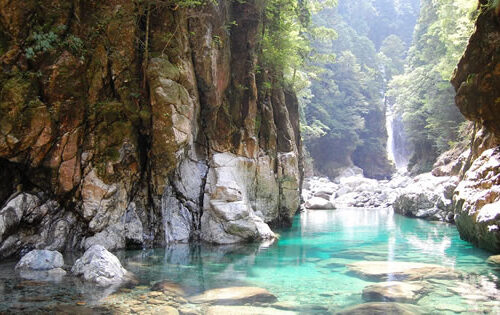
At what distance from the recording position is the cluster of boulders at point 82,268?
21.3ft

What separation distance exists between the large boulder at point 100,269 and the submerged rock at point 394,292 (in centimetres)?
430

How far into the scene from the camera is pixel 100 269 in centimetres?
664

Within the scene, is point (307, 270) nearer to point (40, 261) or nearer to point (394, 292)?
point (394, 292)

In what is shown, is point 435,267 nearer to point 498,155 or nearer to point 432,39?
point 498,155

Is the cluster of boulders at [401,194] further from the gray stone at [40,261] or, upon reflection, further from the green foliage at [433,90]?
the gray stone at [40,261]

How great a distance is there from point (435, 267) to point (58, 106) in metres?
9.37

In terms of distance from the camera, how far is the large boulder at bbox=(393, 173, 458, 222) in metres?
18.6

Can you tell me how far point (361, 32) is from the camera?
63.1 m

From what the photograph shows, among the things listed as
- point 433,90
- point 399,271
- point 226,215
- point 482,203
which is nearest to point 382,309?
point 399,271

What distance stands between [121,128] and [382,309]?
7881 mm

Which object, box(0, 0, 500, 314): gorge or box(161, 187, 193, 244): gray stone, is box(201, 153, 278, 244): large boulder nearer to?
box(0, 0, 500, 314): gorge

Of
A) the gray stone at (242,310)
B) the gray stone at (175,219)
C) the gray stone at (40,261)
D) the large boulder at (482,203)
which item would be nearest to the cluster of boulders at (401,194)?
the large boulder at (482,203)

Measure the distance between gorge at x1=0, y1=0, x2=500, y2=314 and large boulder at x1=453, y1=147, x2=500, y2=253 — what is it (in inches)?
2.3

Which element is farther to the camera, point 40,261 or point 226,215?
point 226,215
